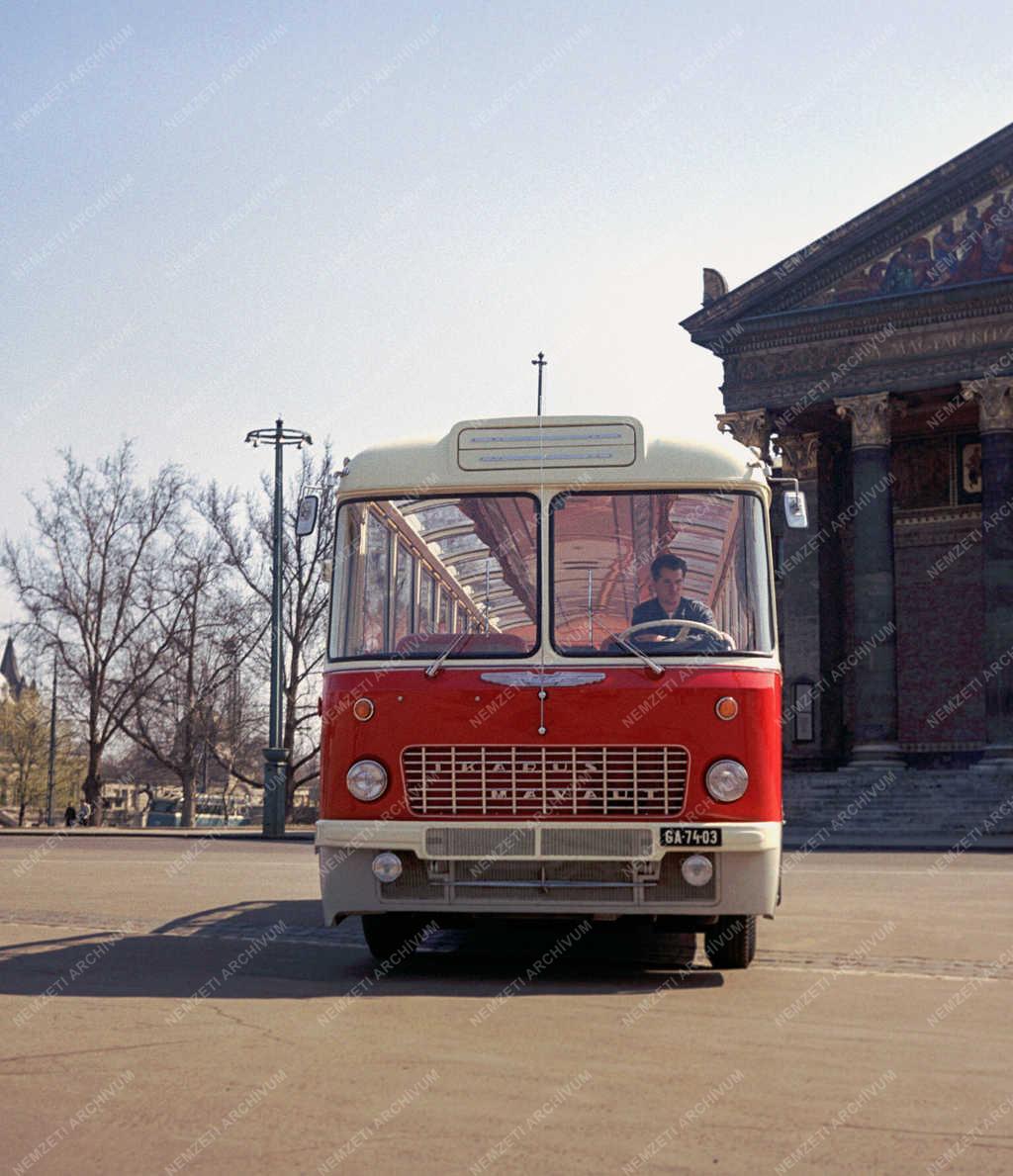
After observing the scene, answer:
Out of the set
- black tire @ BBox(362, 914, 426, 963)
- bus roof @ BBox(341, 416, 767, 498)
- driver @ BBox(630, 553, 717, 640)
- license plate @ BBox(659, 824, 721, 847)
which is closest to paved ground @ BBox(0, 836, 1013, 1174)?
black tire @ BBox(362, 914, 426, 963)

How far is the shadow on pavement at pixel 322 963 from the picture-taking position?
8797 millimetres

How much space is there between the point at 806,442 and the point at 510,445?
35.0 meters

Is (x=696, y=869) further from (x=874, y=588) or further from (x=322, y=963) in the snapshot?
(x=874, y=588)

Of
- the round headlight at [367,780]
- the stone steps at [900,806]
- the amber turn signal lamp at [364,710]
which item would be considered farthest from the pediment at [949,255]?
the round headlight at [367,780]

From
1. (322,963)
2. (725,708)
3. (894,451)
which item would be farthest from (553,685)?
(894,451)

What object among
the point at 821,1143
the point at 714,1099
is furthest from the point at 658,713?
the point at 821,1143

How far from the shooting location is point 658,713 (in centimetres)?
914

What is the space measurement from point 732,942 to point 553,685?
1887 millimetres

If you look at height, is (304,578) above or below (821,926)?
above

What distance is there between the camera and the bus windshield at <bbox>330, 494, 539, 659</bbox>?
31.4ft

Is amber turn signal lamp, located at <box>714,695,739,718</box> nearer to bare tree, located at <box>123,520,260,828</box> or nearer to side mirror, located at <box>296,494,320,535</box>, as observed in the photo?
side mirror, located at <box>296,494,320,535</box>

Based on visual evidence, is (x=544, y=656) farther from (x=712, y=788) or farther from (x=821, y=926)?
(x=821, y=926)

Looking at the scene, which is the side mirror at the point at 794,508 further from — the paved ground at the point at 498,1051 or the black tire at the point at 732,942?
the paved ground at the point at 498,1051

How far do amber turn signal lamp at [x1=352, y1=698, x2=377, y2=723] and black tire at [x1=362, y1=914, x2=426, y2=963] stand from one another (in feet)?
4.23
